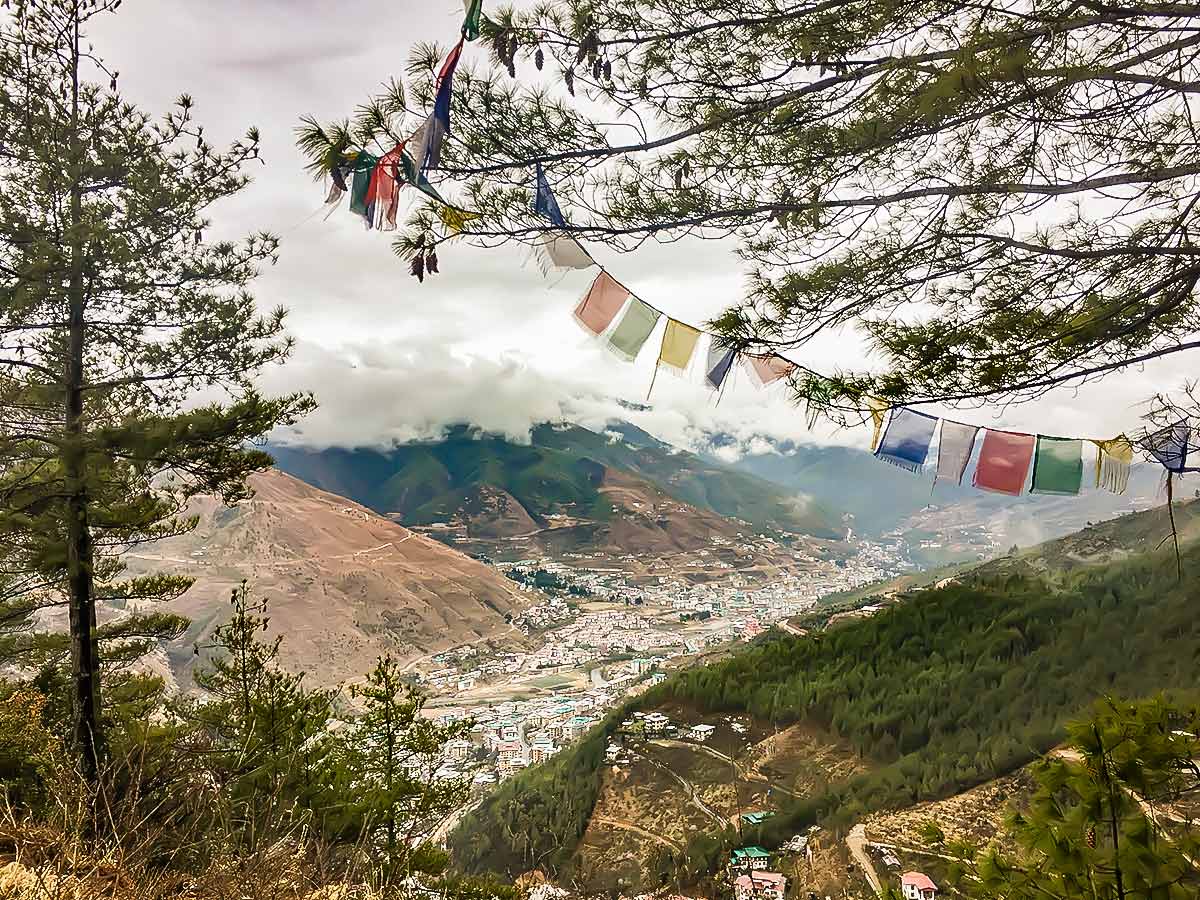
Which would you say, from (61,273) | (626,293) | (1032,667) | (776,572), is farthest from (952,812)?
(776,572)

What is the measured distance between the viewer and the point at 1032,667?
125 ft

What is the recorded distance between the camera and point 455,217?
9.87 ft

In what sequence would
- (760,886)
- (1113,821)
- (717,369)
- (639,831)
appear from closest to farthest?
(1113,821)
(717,369)
(760,886)
(639,831)

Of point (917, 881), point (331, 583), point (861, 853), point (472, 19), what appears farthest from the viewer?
point (331, 583)

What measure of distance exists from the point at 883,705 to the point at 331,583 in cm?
8489

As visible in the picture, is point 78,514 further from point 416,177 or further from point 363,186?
point 416,177

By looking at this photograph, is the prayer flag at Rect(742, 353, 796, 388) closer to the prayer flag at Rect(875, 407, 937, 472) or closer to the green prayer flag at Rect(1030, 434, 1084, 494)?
the prayer flag at Rect(875, 407, 937, 472)

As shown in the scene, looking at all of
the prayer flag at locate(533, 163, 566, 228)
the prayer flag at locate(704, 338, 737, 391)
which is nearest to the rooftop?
the prayer flag at locate(704, 338, 737, 391)

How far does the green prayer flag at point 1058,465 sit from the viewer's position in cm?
410

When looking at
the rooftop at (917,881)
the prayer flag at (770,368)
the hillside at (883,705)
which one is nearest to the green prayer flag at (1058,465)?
the prayer flag at (770,368)

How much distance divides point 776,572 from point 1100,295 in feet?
514

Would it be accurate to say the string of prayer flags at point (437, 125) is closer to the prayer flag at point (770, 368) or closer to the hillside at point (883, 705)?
the prayer flag at point (770, 368)

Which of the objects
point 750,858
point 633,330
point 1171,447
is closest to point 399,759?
point 633,330

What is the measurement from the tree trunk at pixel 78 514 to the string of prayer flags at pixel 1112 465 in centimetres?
805
